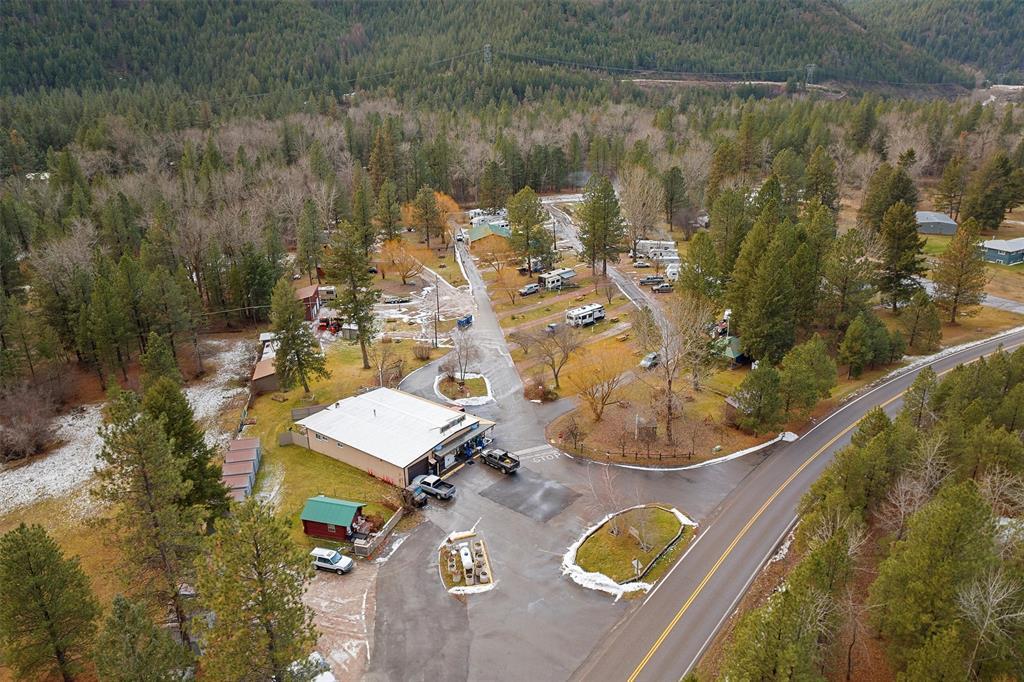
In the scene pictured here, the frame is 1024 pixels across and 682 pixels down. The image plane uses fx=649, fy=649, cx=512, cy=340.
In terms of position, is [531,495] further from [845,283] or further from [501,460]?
[845,283]

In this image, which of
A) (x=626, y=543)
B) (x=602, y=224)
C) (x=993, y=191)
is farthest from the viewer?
(x=993, y=191)

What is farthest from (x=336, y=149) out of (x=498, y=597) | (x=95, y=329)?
(x=498, y=597)

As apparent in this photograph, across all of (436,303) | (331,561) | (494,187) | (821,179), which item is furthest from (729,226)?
(331,561)

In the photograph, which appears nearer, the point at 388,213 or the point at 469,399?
the point at 469,399

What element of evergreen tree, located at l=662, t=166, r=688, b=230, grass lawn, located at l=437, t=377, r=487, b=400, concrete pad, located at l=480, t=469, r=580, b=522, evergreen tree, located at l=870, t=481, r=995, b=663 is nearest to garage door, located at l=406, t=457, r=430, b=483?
concrete pad, located at l=480, t=469, r=580, b=522

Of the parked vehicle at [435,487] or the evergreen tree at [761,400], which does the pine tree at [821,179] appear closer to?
the evergreen tree at [761,400]

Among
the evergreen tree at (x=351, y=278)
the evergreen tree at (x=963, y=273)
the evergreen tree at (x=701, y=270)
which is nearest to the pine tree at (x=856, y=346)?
the evergreen tree at (x=701, y=270)

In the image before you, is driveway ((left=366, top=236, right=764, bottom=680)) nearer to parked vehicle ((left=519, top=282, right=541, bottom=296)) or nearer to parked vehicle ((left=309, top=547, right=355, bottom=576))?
parked vehicle ((left=309, top=547, right=355, bottom=576))

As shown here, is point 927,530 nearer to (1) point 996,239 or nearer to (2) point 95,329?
(2) point 95,329
